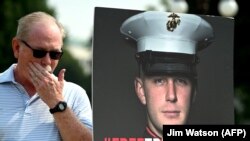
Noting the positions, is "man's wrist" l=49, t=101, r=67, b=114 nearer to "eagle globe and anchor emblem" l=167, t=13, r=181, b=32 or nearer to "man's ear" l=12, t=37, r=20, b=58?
"man's ear" l=12, t=37, r=20, b=58

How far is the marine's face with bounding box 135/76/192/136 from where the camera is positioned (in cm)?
357

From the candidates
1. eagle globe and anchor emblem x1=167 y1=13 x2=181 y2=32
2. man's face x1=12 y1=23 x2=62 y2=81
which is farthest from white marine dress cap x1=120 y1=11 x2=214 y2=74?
man's face x1=12 y1=23 x2=62 y2=81

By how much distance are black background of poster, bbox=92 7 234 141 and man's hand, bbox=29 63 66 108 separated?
0.90 ft

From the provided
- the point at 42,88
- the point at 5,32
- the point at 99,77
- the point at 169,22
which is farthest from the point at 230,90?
the point at 5,32

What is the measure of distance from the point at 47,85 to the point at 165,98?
62cm

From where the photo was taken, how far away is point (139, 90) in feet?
11.6

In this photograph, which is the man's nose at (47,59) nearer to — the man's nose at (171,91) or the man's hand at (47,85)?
the man's hand at (47,85)

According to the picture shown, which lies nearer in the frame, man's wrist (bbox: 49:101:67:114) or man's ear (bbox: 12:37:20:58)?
man's wrist (bbox: 49:101:67:114)

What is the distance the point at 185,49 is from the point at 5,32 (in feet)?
96.7

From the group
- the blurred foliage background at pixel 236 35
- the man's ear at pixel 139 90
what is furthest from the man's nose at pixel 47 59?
the blurred foliage background at pixel 236 35

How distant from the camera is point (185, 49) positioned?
3.60 m

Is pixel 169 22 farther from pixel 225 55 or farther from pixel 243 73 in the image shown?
pixel 243 73

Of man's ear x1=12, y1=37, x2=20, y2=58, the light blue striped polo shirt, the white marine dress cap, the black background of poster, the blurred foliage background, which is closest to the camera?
the black background of poster

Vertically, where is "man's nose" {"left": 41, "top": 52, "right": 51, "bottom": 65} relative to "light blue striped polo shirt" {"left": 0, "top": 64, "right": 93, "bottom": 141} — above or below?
above
